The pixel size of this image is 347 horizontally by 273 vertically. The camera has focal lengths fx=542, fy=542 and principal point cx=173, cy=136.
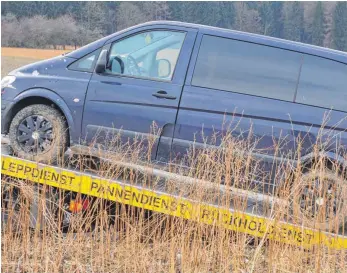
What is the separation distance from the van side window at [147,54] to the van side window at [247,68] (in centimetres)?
27

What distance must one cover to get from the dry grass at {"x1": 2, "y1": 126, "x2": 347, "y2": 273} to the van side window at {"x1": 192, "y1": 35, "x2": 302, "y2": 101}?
2.64ft

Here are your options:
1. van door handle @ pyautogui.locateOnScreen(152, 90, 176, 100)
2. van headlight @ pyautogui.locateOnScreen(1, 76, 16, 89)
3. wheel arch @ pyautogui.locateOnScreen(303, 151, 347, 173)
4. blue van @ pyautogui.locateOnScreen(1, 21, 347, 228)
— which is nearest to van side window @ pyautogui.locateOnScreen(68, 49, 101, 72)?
blue van @ pyautogui.locateOnScreen(1, 21, 347, 228)

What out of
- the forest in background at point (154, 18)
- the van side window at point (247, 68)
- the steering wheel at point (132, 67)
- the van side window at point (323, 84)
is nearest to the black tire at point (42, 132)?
the steering wheel at point (132, 67)

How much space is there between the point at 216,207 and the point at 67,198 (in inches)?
63.7

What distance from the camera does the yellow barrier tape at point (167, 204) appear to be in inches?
153

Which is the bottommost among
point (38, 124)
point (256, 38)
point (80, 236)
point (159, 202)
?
point (80, 236)

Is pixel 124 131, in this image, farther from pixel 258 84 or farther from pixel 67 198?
pixel 258 84

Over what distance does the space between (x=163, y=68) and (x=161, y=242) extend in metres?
1.75

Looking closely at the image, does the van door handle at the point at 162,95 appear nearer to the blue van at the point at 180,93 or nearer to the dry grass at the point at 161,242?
the blue van at the point at 180,93

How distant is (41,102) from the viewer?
5.30 meters

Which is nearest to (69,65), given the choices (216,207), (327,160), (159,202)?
(159,202)

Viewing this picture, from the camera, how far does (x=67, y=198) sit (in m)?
4.95

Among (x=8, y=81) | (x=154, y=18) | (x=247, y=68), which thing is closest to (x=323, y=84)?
(x=247, y=68)

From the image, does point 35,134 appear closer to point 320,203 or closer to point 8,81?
point 8,81
